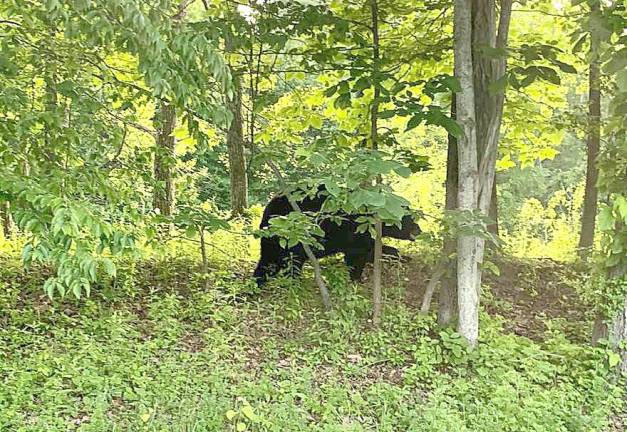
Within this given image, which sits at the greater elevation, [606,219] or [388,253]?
[606,219]

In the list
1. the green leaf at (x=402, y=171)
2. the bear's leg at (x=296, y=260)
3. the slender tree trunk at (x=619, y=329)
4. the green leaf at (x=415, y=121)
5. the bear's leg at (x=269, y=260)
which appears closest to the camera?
the green leaf at (x=402, y=171)

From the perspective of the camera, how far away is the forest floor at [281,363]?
140 inches

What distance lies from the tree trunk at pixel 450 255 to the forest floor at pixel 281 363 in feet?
0.43

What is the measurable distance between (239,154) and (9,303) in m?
3.57

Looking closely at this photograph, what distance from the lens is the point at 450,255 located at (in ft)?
15.3

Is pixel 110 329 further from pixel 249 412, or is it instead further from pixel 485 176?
pixel 485 176

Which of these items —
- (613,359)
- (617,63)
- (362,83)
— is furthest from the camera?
(362,83)

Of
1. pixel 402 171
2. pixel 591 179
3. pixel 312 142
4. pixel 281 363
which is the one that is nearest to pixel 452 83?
pixel 402 171

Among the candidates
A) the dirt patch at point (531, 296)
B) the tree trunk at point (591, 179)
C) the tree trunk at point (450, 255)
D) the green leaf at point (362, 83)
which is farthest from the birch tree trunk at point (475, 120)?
the tree trunk at point (591, 179)

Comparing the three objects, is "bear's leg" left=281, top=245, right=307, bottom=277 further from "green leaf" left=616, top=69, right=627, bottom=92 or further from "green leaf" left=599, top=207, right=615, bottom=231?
"green leaf" left=616, top=69, right=627, bottom=92

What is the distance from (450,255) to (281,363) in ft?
4.94

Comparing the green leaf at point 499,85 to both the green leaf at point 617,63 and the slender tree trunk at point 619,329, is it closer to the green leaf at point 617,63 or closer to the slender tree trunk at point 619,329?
the green leaf at point 617,63

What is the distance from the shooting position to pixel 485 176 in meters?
4.55

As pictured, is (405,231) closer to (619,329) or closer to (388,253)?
(388,253)
